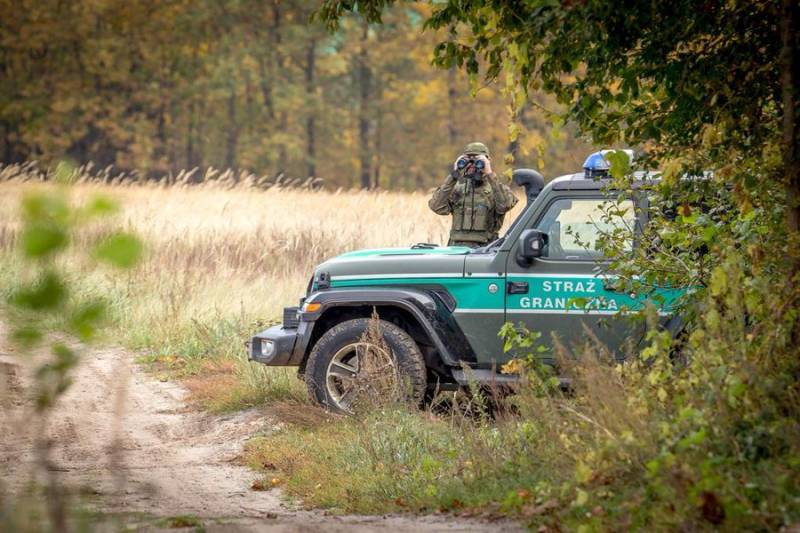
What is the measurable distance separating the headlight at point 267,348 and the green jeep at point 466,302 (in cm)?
5

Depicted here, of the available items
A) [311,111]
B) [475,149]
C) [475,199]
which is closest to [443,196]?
[475,199]

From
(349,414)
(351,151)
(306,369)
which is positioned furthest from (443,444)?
(351,151)

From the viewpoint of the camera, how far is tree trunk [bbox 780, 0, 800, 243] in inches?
237

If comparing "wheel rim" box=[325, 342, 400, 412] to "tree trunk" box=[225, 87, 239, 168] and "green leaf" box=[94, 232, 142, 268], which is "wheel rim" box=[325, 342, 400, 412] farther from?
"tree trunk" box=[225, 87, 239, 168]

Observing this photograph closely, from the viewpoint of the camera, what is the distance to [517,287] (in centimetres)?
827

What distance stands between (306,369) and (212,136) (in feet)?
152

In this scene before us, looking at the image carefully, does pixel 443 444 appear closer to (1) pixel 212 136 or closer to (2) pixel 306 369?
(2) pixel 306 369

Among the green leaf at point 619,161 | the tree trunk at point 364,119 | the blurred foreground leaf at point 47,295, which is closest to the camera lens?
the blurred foreground leaf at point 47,295

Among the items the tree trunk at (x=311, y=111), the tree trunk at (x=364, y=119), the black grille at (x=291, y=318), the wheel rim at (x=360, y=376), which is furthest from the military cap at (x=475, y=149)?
the tree trunk at (x=364, y=119)

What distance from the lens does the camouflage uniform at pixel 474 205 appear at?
1050cm

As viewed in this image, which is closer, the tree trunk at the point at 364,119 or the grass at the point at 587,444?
the grass at the point at 587,444

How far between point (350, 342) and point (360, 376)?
1.11 ft

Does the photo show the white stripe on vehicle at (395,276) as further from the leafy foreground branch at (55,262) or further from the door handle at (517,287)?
the leafy foreground branch at (55,262)

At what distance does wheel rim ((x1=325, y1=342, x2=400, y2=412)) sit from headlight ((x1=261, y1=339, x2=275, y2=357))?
19.2 inches
